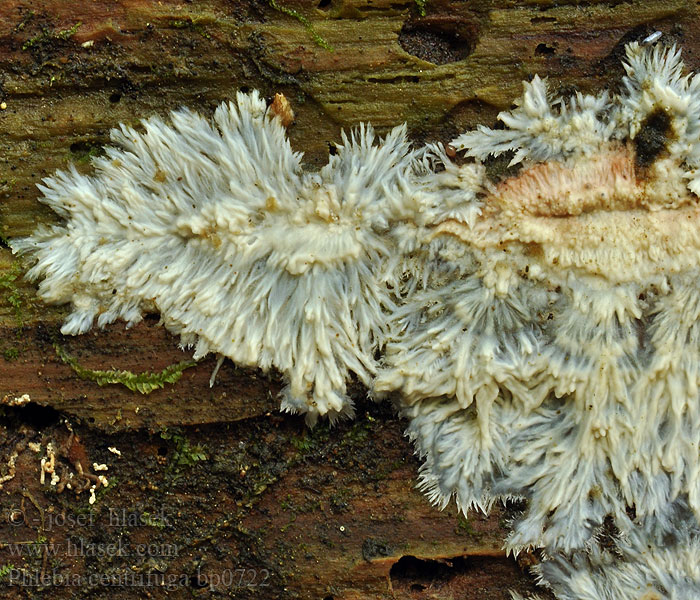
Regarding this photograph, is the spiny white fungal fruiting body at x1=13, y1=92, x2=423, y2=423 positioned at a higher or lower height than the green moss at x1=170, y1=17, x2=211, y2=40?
lower

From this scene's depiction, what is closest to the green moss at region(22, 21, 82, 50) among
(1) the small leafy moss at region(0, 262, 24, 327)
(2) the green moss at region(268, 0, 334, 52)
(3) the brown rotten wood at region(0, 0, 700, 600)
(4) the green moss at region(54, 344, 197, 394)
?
(3) the brown rotten wood at region(0, 0, 700, 600)

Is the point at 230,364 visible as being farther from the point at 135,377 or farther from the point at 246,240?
the point at 246,240

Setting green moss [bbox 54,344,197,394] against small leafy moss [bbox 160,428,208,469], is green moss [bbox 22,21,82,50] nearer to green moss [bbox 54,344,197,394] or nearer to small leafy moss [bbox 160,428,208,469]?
green moss [bbox 54,344,197,394]

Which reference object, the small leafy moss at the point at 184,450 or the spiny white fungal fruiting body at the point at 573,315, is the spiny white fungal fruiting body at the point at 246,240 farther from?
the small leafy moss at the point at 184,450

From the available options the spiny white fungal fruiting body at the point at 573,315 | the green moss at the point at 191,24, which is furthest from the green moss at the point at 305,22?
the spiny white fungal fruiting body at the point at 573,315

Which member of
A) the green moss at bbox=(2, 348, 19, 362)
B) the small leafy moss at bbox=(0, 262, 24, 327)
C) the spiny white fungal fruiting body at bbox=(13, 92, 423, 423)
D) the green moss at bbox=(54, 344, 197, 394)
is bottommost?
the green moss at bbox=(54, 344, 197, 394)

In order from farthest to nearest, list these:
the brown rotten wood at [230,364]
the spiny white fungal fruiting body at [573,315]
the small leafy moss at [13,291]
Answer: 1. the small leafy moss at [13,291]
2. the brown rotten wood at [230,364]
3. the spiny white fungal fruiting body at [573,315]

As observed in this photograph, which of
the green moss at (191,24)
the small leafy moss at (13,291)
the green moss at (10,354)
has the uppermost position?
the green moss at (191,24)
